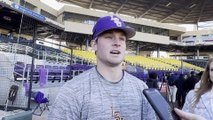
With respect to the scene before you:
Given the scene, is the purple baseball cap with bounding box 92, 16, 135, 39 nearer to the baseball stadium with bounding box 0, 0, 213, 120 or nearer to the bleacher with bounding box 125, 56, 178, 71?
the baseball stadium with bounding box 0, 0, 213, 120

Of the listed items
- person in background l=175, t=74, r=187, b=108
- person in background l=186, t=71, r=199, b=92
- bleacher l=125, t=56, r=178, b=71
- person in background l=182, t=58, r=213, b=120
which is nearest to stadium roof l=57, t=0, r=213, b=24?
bleacher l=125, t=56, r=178, b=71

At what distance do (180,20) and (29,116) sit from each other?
5253 centimetres

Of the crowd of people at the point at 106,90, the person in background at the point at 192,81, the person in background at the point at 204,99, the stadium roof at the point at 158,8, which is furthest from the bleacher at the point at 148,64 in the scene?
the crowd of people at the point at 106,90

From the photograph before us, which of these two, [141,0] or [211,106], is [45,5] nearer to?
[141,0]

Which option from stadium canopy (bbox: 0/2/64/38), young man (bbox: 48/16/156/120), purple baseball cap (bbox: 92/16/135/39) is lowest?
young man (bbox: 48/16/156/120)

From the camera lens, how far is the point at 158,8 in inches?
1796

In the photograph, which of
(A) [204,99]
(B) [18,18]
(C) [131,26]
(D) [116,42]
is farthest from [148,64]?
(D) [116,42]

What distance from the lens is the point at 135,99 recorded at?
167cm

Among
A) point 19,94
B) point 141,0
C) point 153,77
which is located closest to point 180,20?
point 141,0

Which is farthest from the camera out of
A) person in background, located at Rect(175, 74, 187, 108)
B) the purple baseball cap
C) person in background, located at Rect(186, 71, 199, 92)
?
person in background, located at Rect(175, 74, 187, 108)

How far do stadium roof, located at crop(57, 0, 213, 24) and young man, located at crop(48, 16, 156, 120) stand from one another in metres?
41.3

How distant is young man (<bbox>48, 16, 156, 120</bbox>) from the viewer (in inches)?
60.8

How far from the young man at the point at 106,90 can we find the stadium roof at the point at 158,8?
135 feet

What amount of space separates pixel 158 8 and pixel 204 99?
44556 millimetres
